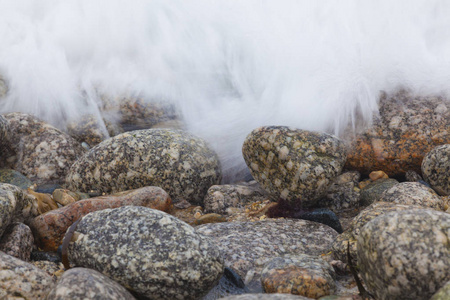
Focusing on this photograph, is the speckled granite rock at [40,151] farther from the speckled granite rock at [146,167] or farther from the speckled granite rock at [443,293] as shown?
the speckled granite rock at [443,293]

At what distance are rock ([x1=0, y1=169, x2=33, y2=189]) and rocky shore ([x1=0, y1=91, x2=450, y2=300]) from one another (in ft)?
0.11

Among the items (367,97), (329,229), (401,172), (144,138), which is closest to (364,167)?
(401,172)

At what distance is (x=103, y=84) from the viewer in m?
7.45

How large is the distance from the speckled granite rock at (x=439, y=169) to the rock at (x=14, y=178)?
4.69 m

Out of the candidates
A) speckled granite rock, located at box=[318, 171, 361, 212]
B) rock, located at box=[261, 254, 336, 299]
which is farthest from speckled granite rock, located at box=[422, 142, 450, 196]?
rock, located at box=[261, 254, 336, 299]

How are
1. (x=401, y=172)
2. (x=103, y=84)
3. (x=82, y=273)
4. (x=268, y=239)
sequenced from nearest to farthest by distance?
1. (x=82, y=273)
2. (x=268, y=239)
3. (x=401, y=172)
4. (x=103, y=84)

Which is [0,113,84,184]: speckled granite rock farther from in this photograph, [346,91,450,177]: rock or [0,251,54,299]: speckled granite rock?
[346,91,450,177]: rock

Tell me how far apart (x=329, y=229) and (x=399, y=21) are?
427cm

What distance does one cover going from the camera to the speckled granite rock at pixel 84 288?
226 cm

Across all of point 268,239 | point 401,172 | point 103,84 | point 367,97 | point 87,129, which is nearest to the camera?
point 268,239

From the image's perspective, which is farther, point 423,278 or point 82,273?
point 82,273

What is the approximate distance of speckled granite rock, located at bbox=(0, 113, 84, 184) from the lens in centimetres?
574

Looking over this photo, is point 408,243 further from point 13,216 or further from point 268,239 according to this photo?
point 13,216

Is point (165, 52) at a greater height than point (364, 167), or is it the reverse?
point (165, 52)
